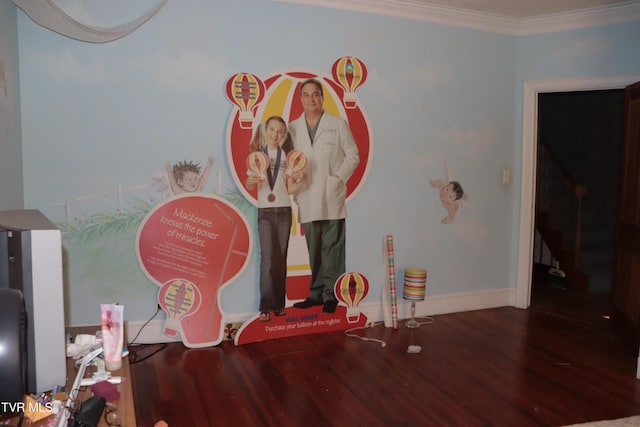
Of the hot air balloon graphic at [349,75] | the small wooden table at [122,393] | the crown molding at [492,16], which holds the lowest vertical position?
the small wooden table at [122,393]

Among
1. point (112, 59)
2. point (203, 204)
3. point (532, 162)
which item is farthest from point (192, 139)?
point (532, 162)

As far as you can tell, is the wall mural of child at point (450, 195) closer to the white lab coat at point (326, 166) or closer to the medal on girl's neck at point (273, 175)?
the white lab coat at point (326, 166)

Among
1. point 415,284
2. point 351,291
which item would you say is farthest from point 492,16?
point 351,291

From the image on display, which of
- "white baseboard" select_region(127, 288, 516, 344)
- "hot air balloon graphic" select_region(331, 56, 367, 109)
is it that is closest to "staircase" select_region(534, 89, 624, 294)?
"white baseboard" select_region(127, 288, 516, 344)

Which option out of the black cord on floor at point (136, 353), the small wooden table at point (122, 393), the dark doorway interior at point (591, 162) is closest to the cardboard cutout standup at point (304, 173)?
the black cord on floor at point (136, 353)

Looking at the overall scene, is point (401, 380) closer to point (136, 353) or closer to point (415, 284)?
point (415, 284)

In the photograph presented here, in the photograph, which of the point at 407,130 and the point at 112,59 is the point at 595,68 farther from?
the point at 112,59

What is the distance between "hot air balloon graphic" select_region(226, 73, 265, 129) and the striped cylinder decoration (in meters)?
1.69

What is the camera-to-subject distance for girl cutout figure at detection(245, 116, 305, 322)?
11.8 ft

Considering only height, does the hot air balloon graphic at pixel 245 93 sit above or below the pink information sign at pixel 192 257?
above

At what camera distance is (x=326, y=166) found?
12.3 feet

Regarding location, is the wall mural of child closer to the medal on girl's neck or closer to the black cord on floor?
the medal on girl's neck

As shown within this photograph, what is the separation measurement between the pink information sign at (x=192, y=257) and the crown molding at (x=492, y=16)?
5.35ft

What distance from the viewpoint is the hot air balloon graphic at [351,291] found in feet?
12.5
